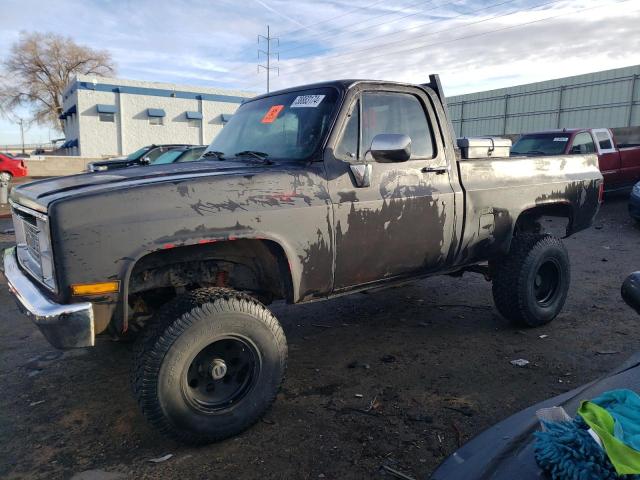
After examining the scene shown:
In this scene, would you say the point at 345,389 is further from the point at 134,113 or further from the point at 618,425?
the point at 134,113

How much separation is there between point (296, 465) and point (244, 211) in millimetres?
1386

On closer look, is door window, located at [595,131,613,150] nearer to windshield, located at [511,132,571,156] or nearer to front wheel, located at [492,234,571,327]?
windshield, located at [511,132,571,156]

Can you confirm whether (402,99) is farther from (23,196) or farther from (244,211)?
(23,196)

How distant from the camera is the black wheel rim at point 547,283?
15.1 feet

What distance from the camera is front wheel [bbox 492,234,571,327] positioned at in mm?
4289

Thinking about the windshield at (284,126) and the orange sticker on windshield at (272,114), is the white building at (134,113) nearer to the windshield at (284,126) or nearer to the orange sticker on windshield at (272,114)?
the windshield at (284,126)

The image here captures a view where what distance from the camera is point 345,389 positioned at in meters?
3.39

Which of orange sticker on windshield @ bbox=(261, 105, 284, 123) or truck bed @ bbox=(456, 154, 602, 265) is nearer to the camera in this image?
orange sticker on windshield @ bbox=(261, 105, 284, 123)

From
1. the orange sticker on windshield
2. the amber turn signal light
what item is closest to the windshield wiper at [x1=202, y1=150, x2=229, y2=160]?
the orange sticker on windshield

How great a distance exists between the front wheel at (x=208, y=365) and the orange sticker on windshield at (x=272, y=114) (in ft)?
4.73

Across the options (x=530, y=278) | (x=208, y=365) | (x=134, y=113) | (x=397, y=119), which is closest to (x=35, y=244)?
(x=208, y=365)

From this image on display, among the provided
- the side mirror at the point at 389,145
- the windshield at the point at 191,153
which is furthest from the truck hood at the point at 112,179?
the windshield at the point at 191,153

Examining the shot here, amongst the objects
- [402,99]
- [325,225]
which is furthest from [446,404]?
[402,99]

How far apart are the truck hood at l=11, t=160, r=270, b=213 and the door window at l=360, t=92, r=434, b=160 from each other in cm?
82
